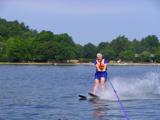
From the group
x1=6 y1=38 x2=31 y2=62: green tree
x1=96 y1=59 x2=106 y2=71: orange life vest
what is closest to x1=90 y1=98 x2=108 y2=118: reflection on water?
x1=96 y1=59 x2=106 y2=71: orange life vest

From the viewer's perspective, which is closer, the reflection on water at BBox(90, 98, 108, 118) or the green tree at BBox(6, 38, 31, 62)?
the reflection on water at BBox(90, 98, 108, 118)

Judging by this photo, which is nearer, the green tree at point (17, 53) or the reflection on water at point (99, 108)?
the reflection on water at point (99, 108)

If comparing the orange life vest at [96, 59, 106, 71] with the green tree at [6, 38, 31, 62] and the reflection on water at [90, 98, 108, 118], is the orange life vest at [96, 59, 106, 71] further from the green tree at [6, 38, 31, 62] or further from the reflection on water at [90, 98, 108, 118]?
the green tree at [6, 38, 31, 62]

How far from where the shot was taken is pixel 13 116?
19203 mm

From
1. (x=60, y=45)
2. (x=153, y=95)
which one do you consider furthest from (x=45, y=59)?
(x=153, y=95)

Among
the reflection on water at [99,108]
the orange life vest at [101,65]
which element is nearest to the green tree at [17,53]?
the orange life vest at [101,65]

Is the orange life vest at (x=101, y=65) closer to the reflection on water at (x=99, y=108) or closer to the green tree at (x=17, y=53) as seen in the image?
the reflection on water at (x=99, y=108)

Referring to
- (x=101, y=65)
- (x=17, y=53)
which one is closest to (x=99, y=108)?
(x=101, y=65)

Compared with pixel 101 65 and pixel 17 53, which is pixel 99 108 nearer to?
pixel 101 65

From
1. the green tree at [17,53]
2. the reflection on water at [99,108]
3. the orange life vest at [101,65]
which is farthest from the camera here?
the green tree at [17,53]

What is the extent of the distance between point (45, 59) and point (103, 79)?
154234 millimetres

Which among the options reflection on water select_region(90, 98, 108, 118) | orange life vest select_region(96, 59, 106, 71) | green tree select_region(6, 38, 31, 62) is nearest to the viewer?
reflection on water select_region(90, 98, 108, 118)

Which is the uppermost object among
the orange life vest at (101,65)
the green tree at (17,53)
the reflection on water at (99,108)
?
the green tree at (17,53)

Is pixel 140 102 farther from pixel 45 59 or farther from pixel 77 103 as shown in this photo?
pixel 45 59
